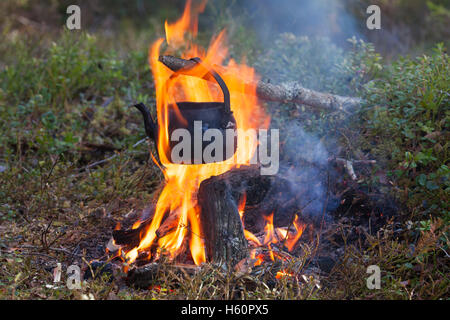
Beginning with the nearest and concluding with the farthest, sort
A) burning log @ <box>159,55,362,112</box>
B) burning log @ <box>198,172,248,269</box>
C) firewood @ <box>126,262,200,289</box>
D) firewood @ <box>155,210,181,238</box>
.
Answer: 1. firewood @ <box>126,262,200,289</box>
2. burning log @ <box>198,172,248,269</box>
3. firewood @ <box>155,210,181,238</box>
4. burning log @ <box>159,55,362,112</box>

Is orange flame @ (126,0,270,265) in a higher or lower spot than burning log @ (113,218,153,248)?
higher

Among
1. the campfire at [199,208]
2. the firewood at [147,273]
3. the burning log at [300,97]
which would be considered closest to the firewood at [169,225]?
the campfire at [199,208]

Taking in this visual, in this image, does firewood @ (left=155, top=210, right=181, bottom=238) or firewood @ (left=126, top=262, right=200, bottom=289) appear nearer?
firewood @ (left=126, top=262, right=200, bottom=289)

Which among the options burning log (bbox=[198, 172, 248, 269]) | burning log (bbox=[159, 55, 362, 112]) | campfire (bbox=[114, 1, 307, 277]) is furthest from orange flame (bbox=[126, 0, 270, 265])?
burning log (bbox=[159, 55, 362, 112])

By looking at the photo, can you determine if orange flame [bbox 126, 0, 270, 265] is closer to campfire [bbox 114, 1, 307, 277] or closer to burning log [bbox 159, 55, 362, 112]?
campfire [bbox 114, 1, 307, 277]

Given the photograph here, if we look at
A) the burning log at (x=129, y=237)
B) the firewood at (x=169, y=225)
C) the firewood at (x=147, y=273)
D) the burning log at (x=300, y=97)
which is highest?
the burning log at (x=300, y=97)

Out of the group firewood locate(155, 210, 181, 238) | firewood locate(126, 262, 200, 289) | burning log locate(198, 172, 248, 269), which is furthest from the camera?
firewood locate(155, 210, 181, 238)

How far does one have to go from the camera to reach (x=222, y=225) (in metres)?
2.97

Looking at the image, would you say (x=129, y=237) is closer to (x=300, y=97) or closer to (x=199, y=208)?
(x=199, y=208)

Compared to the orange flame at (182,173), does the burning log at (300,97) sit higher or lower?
higher

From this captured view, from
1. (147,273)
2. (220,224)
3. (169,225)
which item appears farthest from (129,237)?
(220,224)

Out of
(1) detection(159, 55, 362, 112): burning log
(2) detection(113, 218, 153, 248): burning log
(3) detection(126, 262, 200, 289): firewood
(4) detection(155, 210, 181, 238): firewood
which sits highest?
(1) detection(159, 55, 362, 112): burning log

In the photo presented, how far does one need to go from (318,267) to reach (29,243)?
1956 mm

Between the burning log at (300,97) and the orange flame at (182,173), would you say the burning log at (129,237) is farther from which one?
the burning log at (300,97)
